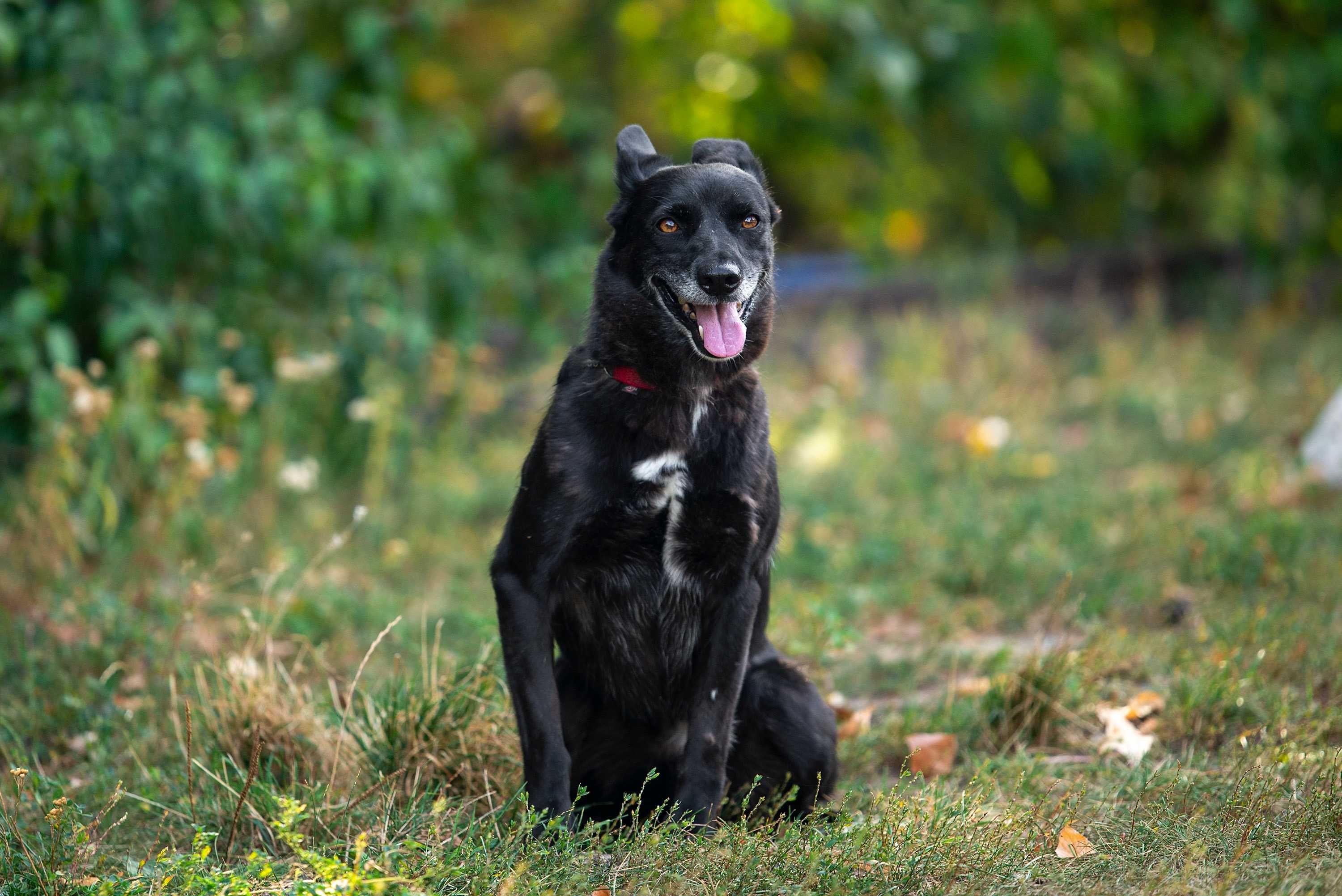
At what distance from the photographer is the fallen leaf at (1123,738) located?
3330mm

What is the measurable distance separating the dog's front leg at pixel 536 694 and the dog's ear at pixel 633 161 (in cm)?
101

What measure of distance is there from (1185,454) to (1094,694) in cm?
316

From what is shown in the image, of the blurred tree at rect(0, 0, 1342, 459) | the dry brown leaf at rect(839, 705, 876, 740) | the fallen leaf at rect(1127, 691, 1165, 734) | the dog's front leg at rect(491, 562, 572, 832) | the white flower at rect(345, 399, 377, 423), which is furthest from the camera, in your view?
the white flower at rect(345, 399, 377, 423)

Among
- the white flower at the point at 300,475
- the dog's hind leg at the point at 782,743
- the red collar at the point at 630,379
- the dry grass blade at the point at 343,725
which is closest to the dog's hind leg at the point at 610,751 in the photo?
the dog's hind leg at the point at 782,743

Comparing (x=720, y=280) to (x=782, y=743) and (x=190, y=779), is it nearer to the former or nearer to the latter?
(x=782, y=743)

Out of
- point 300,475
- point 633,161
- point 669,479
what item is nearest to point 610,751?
point 669,479

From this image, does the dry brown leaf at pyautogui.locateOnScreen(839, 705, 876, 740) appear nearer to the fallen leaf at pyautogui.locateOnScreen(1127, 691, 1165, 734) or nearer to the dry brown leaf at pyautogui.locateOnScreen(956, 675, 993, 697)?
the dry brown leaf at pyautogui.locateOnScreen(956, 675, 993, 697)

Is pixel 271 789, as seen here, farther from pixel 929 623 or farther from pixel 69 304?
pixel 69 304

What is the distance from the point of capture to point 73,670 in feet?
13.0

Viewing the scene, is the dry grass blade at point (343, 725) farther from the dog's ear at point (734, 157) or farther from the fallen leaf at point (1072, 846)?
the fallen leaf at point (1072, 846)

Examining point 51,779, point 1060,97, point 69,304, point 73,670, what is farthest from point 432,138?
point 1060,97

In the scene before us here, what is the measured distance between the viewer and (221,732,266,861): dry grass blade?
261cm

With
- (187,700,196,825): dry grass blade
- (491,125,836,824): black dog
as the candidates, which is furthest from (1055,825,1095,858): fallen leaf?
(187,700,196,825): dry grass blade

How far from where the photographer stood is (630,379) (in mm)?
3010
